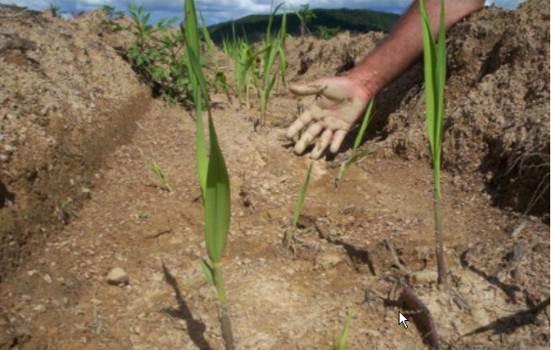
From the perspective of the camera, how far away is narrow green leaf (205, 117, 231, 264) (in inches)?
23.2

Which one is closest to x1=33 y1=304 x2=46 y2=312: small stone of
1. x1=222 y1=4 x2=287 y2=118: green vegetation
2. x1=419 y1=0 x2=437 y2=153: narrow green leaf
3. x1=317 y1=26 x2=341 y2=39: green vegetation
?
x1=419 y1=0 x2=437 y2=153: narrow green leaf

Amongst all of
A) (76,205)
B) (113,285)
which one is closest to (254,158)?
(76,205)

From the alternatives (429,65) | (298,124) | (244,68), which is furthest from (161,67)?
(429,65)

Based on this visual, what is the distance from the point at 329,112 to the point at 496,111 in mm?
556

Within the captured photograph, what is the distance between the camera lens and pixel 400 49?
5.94 ft

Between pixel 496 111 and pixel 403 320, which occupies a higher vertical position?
pixel 496 111

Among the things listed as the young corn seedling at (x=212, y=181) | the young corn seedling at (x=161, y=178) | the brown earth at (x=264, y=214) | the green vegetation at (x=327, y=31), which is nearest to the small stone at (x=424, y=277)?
the brown earth at (x=264, y=214)

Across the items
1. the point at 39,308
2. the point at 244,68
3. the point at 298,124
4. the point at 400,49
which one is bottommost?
the point at 39,308

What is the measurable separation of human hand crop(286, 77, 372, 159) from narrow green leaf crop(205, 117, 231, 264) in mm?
1051

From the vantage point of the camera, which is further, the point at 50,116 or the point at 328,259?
the point at 50,116

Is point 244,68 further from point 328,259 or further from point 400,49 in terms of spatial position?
point 328,259

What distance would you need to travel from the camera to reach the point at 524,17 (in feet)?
5.05

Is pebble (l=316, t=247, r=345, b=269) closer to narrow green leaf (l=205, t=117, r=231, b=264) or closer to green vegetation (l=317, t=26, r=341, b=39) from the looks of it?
narrow green leaf (l=205, t=117, r=231, b=264)

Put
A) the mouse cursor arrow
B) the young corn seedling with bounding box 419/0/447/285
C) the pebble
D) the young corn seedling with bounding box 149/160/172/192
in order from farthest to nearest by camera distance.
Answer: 1. the young corn seedling with bounding box 149/160/172/192
2. the pebble
3. the mouse cursor arrow
4. the young corn seedling with bounding box 419/0/447/285
